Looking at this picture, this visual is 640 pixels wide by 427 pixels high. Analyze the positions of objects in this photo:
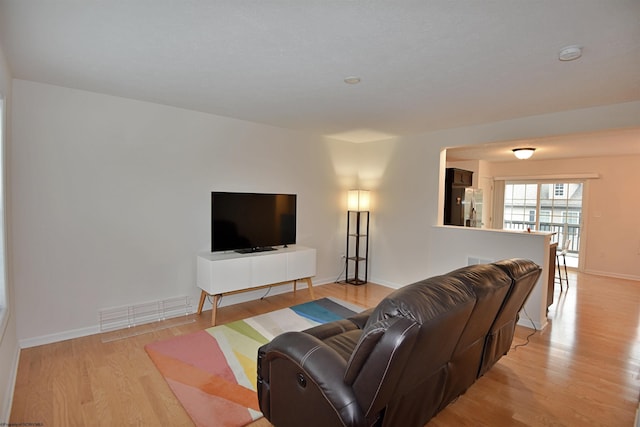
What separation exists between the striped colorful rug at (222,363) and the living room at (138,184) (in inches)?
35.1

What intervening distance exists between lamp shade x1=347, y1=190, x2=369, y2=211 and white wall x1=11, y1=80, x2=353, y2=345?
175 cm

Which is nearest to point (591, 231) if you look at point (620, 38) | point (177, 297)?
point (620, 38)

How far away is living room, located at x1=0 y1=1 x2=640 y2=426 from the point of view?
9.78ft

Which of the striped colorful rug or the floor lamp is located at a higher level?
the floor lamp

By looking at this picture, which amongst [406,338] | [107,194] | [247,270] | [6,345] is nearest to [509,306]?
[406,338]

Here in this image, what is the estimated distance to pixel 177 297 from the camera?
391cm

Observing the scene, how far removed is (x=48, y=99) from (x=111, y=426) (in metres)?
2.83

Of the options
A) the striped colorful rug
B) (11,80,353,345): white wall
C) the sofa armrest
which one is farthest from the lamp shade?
the sofa armrest

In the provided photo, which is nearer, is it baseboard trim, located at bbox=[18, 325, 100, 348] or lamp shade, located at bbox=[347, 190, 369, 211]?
baseboard trim, located at bbox=[18, 325, 100, 348]

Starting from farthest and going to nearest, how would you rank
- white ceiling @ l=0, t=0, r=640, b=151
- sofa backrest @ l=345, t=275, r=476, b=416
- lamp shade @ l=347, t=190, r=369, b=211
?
lamp shade @ l=347, t=190, r=369, b=211
white ceiling @ l=0, t=0, r=640, b=151
sofa backrest @ l=345, t=275, r=476, b=416

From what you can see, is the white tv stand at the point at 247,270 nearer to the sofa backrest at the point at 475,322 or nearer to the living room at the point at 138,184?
the living room at the point at 138,184

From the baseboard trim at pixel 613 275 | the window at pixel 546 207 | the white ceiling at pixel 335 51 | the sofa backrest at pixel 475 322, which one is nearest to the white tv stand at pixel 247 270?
the white ceiling at pixel 335 51

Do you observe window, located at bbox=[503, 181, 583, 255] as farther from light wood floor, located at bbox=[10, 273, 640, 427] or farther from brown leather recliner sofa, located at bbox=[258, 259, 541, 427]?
brown leather recliner sofa, located at bbox=[258, 259, 541, 427]

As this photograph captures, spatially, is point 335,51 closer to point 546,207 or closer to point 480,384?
point 480,384
